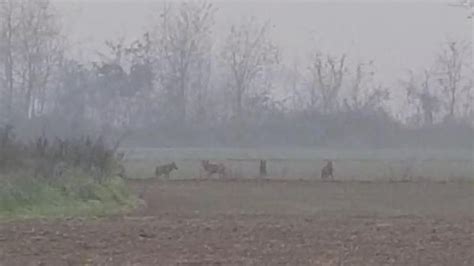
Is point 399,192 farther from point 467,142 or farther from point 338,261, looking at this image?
point 467,142

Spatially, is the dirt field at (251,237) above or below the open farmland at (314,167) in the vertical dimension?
below

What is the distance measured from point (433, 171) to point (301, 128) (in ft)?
105

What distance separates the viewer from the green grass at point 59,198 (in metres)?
23.3

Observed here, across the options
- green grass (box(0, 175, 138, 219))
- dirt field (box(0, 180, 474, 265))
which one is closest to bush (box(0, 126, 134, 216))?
green grass (box(0, 175, 138, 219))

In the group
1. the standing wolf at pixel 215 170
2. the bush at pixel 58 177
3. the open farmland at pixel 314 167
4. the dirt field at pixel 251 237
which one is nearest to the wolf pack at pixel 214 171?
the standing wolf at pixel 215 170

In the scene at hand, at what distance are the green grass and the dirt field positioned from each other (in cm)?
102

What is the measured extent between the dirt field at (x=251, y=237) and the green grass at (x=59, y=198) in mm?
1025

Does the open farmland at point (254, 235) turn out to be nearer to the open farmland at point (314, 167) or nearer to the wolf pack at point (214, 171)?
the wolf pack at point (214, 171)

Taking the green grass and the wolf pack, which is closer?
the green grass

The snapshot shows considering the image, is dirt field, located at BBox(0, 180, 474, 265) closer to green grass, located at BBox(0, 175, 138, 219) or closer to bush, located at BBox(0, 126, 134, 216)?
green grass, located at BBox(0, 175, 138, 219)

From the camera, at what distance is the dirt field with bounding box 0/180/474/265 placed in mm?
13898

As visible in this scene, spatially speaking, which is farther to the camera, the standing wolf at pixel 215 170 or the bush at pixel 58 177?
the standing wolf at pixel 215 170

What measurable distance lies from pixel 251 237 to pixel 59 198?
32.0 feet

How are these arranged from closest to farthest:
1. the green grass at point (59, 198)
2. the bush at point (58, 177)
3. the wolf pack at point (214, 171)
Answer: the green grass at point (59, 198) → the bush at point (58, 177) → the wolf pack at point (214, 171)
